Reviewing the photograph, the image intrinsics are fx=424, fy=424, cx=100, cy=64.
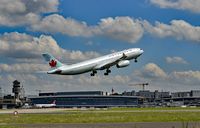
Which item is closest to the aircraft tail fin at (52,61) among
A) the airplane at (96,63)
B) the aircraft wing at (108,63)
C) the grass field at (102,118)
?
the airplane at (96,63)

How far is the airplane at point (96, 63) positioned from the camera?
107 m

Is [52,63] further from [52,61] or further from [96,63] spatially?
[96,63]

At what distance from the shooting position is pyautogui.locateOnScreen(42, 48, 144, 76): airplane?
4218 inches

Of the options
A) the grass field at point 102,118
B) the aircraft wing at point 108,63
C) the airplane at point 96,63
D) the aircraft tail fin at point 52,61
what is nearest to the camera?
the grass field at point 102,118

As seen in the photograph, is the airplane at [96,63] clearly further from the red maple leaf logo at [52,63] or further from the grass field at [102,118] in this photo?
the grass field at [102,118]

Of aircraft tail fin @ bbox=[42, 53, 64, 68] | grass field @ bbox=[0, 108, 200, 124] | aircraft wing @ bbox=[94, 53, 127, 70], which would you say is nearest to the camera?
grass field @ bbox=[0, 108, 200, 124]

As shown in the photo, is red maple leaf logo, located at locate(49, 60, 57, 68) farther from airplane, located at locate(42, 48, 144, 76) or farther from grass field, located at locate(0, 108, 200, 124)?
grass field, located at locate(0, 108, 200, 124)

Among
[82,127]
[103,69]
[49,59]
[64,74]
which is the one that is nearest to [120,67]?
[103,69]

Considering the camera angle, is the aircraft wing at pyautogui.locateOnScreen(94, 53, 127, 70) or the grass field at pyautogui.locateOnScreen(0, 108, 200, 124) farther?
the aircraft wing at pyautogui.locateOnScreen(94, 53, 127, 70)

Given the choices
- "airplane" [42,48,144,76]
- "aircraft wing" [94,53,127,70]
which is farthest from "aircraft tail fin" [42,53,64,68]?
"aircraft wing" [94,53,127,70]

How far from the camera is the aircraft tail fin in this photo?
116556 mm

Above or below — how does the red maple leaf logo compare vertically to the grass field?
above

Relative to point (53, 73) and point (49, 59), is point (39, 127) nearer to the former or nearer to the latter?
point (53, 73)

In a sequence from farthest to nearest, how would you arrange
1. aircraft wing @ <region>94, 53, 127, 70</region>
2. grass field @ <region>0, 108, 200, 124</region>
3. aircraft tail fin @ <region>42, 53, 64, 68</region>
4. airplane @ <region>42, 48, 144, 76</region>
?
aircraft tail fin @ <region>42, 53, 64, 68</region>
aircraft wing @ <region>94, 53, 127, 70</region>
airplane @ <region>42, 48, 144, 76</region>
grass field @ <region>0, 108, 200, 124</region>
